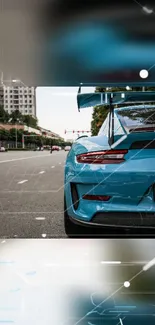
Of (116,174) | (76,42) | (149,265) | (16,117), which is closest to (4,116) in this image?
(16,117)

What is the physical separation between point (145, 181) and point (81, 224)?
373 millimetres

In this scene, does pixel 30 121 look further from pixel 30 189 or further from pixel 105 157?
pixel 105 157

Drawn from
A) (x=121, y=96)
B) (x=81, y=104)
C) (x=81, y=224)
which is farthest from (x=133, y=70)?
(x=81, y=224)

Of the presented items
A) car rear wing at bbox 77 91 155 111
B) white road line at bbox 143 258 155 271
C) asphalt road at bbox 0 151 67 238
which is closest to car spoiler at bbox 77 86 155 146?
car rear wing at bbox 77 91 155 111

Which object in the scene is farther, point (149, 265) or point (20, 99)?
point (149, 265)

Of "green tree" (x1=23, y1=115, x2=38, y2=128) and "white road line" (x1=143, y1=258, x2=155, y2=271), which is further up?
"green tree" (x1=23, y1=115, x2=38, y2=128)

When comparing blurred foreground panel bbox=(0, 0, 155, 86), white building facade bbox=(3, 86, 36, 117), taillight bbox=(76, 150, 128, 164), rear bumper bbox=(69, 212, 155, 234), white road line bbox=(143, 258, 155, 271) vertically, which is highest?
blurred foreground panel bbox=(0, 0, 155, 86)

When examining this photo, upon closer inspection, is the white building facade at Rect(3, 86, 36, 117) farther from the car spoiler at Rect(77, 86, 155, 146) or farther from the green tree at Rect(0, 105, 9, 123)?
the car spoiler at Rect(77, 86, 155, 146)

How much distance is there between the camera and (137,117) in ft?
6.42

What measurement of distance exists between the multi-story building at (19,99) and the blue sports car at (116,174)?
0.27 meters

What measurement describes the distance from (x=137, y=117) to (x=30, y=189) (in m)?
0.61

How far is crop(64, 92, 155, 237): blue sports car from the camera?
1.89m

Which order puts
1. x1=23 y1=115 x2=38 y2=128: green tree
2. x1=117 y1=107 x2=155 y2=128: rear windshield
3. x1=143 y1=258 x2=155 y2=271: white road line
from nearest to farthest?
x1=117 y1=107 x2=155 y2=128: rear windshield
x1=23 y1=115 x2=38 y2=128: green tree
x1=143 y1=258 x2=155 y2=271: white road line

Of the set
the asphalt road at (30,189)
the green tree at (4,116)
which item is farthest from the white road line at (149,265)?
the green tree at (4,116)
